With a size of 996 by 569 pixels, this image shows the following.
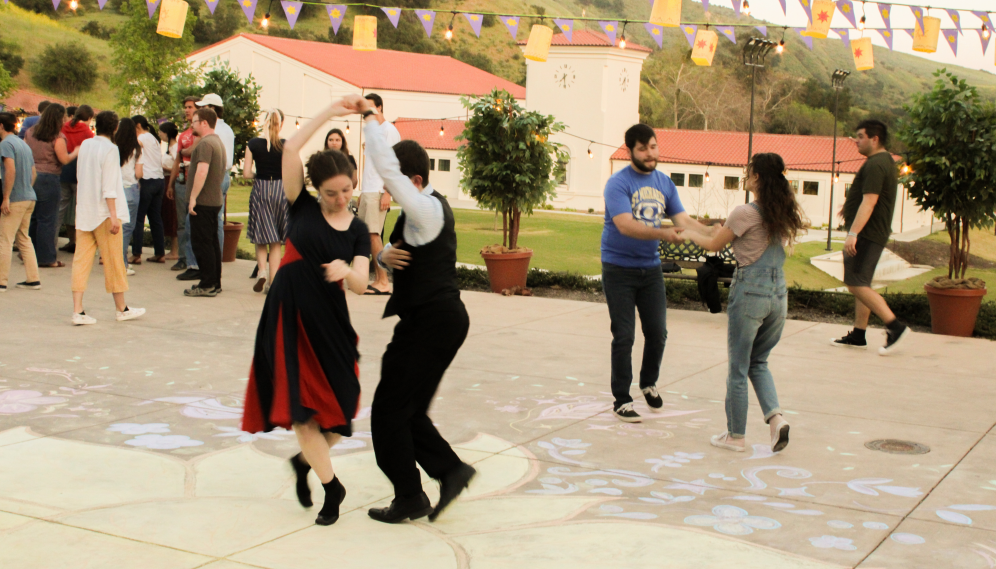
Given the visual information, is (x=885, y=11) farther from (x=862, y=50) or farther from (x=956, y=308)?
(x=956, y=308)

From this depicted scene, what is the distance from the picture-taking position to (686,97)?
284 ft

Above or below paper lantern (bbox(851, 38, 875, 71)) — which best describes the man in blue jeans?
below

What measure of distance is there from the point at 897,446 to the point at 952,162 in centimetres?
513

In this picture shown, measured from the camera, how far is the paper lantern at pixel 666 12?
10969mm

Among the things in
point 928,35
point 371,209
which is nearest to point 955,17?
point 928,35

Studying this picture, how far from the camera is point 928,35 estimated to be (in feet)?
39.1

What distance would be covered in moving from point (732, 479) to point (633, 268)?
146cm

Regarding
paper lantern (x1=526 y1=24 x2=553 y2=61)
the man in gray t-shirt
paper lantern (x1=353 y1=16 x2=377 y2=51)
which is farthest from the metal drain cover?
paper lantern (x1=353 y1=16 x2=377 y2=51)

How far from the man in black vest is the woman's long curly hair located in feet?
6.06

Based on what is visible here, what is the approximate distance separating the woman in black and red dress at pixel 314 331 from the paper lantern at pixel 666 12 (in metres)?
8.37

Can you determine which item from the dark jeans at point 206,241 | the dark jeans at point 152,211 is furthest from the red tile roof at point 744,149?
the dark jeans at point 206,241

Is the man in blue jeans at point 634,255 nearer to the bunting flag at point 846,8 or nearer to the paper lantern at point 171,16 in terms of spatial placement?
the bunting flag at point 846,8

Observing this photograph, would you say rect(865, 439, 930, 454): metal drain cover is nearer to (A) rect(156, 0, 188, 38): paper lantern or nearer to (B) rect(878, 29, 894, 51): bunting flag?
(B) rect(878, 29, 894, 51): bunting flag

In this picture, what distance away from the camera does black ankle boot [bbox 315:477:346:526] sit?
3.47 metres
